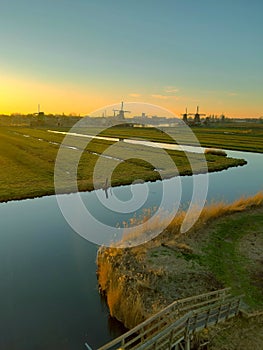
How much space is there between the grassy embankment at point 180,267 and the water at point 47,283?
82 cm

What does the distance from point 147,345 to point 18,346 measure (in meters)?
4.48

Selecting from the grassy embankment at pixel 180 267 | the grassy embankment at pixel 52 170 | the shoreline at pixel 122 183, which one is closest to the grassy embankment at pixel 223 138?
the grassy embankment at pixel 52 170

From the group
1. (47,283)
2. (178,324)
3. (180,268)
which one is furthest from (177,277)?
(47,283)

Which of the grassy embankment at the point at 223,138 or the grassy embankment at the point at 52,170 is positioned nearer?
the grassy embankment at the point at 52,170

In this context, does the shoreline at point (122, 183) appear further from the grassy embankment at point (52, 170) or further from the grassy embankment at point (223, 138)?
the grassy embankment at point (223, 138)

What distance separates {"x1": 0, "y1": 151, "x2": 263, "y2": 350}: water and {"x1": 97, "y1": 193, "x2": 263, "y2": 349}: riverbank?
0.81 meters

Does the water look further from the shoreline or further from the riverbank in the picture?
the shoreline

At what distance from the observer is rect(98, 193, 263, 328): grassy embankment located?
10.8 m

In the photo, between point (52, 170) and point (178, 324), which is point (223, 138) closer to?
point (52, 170)

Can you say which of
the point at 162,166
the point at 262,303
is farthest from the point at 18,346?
the point at 162,166

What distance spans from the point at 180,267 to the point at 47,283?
18.7 feet

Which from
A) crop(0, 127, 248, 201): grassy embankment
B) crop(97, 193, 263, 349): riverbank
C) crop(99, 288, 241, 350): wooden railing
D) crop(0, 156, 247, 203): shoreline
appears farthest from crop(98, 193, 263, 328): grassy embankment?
crop(0, 127, 248, 201): grassy embankment

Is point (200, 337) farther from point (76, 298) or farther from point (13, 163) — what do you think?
point (13, 163)

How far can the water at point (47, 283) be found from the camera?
31.5 feet
